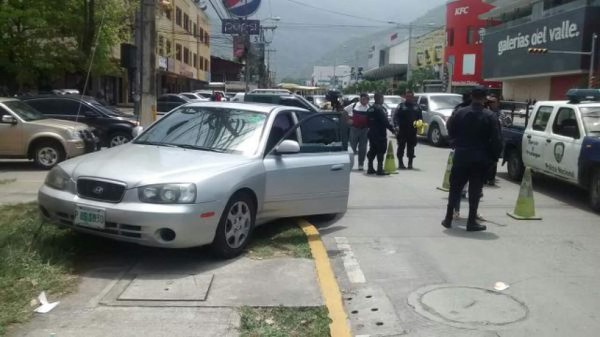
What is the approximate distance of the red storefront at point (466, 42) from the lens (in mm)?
64375

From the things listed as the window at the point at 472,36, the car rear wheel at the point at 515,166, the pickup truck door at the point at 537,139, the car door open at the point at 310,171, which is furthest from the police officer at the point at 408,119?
the window at the point at 472,36

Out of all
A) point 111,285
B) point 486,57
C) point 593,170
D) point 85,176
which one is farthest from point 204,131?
point 486,57

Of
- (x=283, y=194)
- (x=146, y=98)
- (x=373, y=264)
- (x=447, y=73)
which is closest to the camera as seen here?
(x=373, y=264)

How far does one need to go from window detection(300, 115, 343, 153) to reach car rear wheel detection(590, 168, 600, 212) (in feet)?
12.9

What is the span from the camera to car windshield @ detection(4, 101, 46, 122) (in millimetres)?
12974

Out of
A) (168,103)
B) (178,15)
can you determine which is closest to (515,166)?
(168,103)

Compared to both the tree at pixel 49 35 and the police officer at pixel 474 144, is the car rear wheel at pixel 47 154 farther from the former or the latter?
the tree at pixel 49 35

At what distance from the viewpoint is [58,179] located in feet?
19.9

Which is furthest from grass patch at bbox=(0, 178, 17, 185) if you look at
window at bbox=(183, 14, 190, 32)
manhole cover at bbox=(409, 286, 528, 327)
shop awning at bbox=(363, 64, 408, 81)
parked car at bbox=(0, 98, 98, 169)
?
shop awning at bbox=(363, 64, 408, 81)

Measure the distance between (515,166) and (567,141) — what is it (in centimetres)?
255

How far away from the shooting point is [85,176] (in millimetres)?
5828

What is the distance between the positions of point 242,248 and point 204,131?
1.50 m

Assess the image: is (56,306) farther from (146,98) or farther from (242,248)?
(146,98)

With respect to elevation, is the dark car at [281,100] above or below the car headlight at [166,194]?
above
